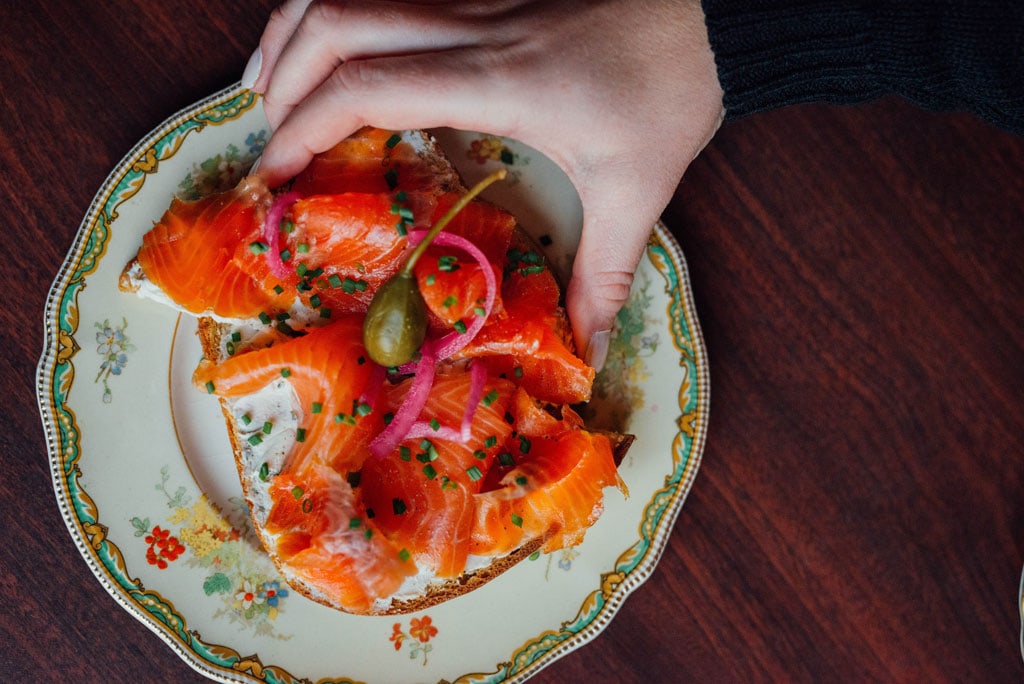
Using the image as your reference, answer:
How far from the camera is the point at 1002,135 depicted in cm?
227

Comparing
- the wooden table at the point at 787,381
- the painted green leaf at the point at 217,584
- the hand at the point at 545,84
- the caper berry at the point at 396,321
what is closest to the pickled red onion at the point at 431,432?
the caper berry at the point at 396,321

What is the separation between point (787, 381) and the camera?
7.63ft

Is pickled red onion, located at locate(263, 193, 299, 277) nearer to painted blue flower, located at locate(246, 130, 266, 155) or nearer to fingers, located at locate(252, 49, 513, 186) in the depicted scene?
fingers, located at locate(252, 49, 513, 186)

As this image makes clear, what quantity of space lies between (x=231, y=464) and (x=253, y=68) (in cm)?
117

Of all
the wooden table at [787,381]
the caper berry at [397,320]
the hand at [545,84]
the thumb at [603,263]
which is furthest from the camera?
the wooden table at [787,381]

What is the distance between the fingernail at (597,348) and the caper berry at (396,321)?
536 mm

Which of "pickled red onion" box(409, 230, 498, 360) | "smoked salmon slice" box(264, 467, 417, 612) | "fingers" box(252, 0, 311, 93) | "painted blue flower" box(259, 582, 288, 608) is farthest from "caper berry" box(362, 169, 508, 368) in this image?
"painted blue flower" box(259, 582, 288, 608)

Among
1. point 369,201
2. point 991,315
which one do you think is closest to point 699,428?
point 991,315

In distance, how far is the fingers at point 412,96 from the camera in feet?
5.84

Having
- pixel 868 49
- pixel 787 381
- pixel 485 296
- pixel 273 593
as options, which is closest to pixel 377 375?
pixel 485 296

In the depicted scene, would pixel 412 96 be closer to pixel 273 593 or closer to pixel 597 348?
pixel 597 348

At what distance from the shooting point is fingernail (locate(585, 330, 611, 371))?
80.9 inches

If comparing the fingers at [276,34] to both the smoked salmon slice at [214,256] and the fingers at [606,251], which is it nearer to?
the smoked salmon slice at [214,256]

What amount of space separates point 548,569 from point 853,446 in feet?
3.52
